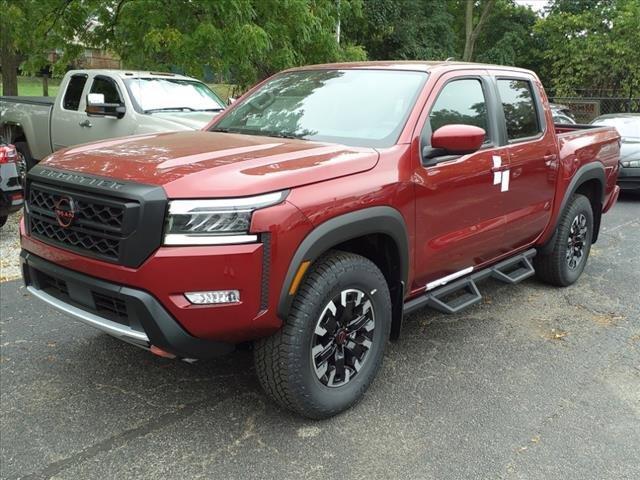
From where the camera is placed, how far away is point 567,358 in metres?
4.07

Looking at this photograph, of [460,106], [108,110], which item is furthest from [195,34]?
[460,106]

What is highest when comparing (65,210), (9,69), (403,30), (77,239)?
(403,30)

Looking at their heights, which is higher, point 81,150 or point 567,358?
point 81,150

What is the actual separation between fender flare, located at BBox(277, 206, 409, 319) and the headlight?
270 mm

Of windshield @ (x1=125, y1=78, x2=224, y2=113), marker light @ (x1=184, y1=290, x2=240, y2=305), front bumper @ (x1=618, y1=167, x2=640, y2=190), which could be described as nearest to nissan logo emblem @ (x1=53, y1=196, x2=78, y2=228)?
marker light @ (x1=184, y1=290, x2=240, y2=305)

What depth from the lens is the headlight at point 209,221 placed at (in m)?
2.65

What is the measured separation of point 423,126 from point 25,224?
234 cm

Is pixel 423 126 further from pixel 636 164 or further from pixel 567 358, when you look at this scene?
pixel 636 164

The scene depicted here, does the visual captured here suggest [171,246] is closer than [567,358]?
Yes

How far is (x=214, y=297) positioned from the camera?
2.69 metres

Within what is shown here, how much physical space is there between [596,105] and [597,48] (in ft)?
9.93

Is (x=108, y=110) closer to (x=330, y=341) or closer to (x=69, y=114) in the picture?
(x=69, y=114)

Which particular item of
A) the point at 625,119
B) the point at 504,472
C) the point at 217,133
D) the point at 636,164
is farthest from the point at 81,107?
the point at 625,119

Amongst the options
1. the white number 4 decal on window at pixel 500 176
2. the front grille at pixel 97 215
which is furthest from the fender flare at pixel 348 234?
the white number 4 decal on window at pixel 500 176
